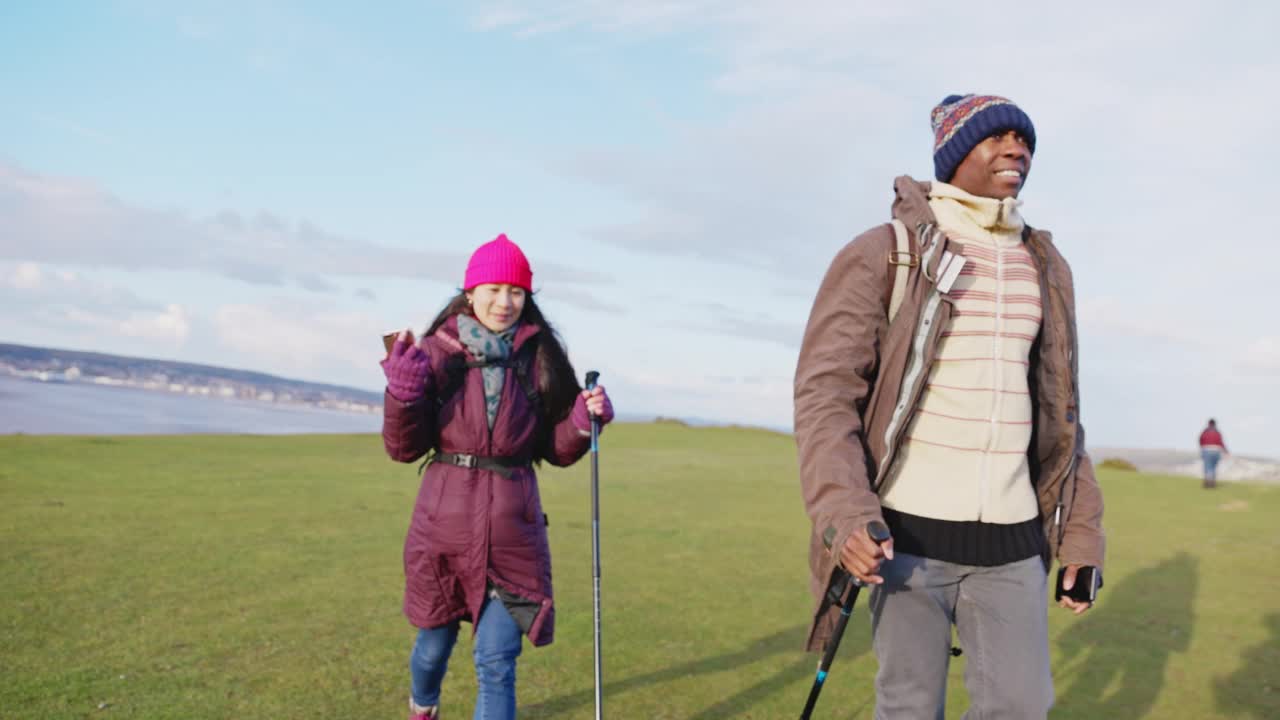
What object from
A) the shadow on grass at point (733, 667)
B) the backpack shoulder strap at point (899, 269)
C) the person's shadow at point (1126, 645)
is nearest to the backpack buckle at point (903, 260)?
the backpack shoulder strap at point (899, 269)

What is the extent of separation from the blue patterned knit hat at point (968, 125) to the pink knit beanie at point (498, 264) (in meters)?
2.03

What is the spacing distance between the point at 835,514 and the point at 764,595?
6.84 m

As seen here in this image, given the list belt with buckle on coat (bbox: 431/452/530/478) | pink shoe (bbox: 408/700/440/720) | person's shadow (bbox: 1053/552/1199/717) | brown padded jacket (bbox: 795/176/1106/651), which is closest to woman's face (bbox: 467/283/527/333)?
belt with buckle on coat (bbox: 431/452/530/478)

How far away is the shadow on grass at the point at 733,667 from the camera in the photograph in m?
5.78

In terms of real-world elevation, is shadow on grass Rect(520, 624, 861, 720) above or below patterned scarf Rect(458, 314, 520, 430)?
below

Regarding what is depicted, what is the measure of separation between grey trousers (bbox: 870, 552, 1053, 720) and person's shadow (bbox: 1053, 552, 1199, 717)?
382cm

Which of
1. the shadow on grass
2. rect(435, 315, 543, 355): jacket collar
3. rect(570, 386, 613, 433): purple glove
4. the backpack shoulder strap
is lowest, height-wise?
the shadow on grass

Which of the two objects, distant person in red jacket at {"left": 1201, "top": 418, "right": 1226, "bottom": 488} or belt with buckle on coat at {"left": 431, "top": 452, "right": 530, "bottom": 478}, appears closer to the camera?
belt with buckle on coat at {"left": 431, "top": 452, "right": 530, "bottom": 478}

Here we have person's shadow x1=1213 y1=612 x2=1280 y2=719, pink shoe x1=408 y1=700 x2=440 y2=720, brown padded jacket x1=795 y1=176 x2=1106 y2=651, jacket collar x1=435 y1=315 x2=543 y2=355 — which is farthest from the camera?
person's shadow x1=1213 y1=612 x2=1280 y2=719

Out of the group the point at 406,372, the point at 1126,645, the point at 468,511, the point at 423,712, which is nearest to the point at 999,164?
the point at 406,372

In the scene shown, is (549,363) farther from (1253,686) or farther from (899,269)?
(1253,686)

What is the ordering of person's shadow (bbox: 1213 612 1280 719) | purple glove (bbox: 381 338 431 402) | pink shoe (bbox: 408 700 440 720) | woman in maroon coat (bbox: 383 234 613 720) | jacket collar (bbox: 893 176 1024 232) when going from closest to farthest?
jacket collar (bbox: 893 176 1024 232) → purple glove (bbox: 381 338 431 402) → woman in maroon coat (bbox: 383 234 613 720) → pink shoe (bbox: 408 700 440 720) → person's shadow (bbox: 1213 612 1280 719)

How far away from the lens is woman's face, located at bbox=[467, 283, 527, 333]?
470 centimetres

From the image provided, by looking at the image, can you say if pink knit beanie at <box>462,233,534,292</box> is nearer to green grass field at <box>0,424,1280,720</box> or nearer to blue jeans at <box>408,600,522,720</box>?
blue jeans at <box>408,600,522,720</box>
